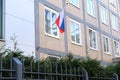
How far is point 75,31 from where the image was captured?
69.8ft

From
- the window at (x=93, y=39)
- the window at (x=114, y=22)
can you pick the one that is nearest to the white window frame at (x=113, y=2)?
the window at (x=114, y=22)

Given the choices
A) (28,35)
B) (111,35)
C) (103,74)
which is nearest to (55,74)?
(103,74)

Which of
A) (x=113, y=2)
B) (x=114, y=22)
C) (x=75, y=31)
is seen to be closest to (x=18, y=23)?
(x=75, y=31)

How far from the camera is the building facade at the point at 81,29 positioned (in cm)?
1716

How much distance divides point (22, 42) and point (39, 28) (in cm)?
214

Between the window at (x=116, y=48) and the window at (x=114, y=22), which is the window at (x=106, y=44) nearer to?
the window at (x=116, y=48)

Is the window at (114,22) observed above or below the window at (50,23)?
above

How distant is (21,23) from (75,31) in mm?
6986

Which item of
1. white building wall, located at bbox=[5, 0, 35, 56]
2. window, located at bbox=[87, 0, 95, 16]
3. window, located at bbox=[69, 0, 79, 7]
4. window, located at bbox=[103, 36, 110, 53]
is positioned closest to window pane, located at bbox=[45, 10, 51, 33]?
white building wall, located at bbox=[5, 0, 35, 56]

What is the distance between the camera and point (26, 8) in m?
15.7

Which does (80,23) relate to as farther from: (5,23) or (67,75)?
(67,75)

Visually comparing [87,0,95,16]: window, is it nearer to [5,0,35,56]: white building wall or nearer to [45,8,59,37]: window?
[45,8,59,37]: window

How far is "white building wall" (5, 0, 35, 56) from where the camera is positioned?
14.1 meters

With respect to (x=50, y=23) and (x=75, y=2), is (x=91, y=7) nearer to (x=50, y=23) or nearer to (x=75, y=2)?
(x=75, y=2)
